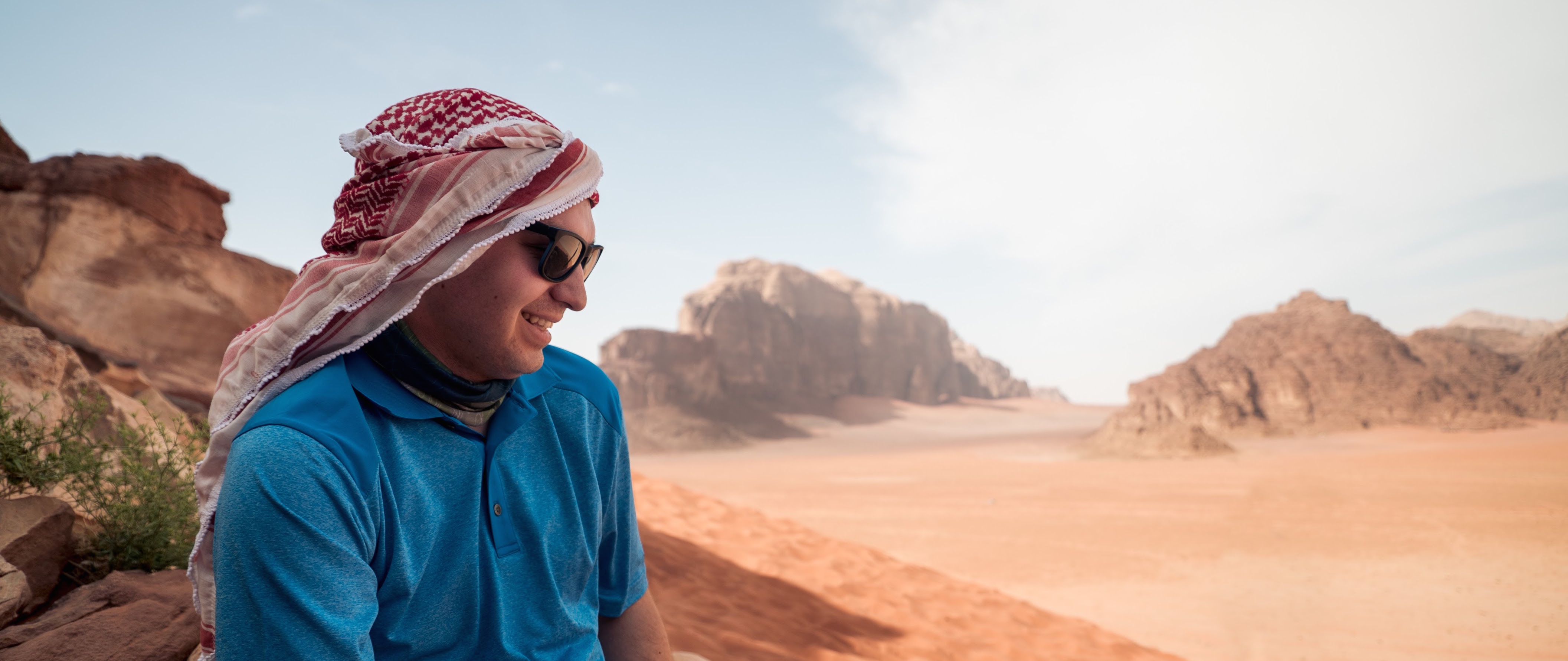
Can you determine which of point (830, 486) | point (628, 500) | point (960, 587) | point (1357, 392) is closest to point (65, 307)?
point (628, 500)

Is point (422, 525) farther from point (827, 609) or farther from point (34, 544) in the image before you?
point (827, 609)

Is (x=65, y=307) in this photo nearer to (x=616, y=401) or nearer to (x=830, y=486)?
(x=616, y=401)

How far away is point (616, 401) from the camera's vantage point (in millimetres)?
1592

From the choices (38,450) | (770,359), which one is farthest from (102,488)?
(770,359)

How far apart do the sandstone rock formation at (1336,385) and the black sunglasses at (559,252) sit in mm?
32970

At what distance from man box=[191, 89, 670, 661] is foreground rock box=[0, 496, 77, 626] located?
1586 mm

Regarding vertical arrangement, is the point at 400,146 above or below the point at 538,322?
above

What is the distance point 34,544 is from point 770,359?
6211 cm

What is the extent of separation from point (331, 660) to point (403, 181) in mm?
705

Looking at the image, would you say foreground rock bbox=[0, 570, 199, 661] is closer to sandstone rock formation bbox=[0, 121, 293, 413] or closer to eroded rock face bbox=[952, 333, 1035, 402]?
sandstone rock formation bbox=[0, 121, 293, 413]

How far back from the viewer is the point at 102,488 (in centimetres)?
278

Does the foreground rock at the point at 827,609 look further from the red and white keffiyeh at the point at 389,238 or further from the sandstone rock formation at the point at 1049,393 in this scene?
the sandstone rock formation at the point at 1049,393

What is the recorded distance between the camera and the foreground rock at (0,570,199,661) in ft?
6.30

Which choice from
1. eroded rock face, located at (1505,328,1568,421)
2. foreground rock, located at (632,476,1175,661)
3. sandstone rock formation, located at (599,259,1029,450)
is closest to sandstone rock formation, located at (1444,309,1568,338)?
eroded rock face, located at (1505,328,1568,421)
